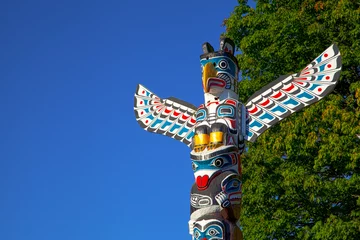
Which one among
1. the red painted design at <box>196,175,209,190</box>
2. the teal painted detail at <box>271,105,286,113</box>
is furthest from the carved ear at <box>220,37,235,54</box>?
the red painted design at <box>196,175,209,190</box>

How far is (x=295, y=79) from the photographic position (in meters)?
11.4

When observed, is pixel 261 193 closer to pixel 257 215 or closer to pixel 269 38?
pixel 257 215

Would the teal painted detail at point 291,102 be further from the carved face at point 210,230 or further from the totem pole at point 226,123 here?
the carved face at point 210,230

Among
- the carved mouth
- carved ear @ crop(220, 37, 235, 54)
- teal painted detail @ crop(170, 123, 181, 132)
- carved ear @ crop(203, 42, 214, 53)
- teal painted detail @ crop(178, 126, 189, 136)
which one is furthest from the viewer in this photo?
teal painted detail @ crop(170, 123, 181, 132)

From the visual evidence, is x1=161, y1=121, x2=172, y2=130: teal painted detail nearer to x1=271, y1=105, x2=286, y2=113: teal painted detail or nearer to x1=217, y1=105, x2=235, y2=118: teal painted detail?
x1=217, y1=105, x2=235, y2=118: teal painted detail

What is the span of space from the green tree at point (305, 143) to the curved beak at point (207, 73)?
11.8 feet

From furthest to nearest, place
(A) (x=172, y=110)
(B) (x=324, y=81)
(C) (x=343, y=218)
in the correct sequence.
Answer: (C) (x=343, y=218) → (A) (x=172, y=110) → (B) (x=324, y=81)

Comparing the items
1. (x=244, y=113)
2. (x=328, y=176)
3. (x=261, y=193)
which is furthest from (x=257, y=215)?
(x=244, y=113)

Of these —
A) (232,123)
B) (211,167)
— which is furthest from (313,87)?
(211,167)

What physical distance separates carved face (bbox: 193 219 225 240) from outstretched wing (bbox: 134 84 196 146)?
2488mm

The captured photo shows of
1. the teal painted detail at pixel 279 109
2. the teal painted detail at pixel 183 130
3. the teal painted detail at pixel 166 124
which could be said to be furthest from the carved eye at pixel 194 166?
the teal painted detail at pixel 166 124

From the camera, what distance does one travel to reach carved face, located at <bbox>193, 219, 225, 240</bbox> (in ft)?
32.3

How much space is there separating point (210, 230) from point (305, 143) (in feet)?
16.8

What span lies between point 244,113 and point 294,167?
11.7ft
